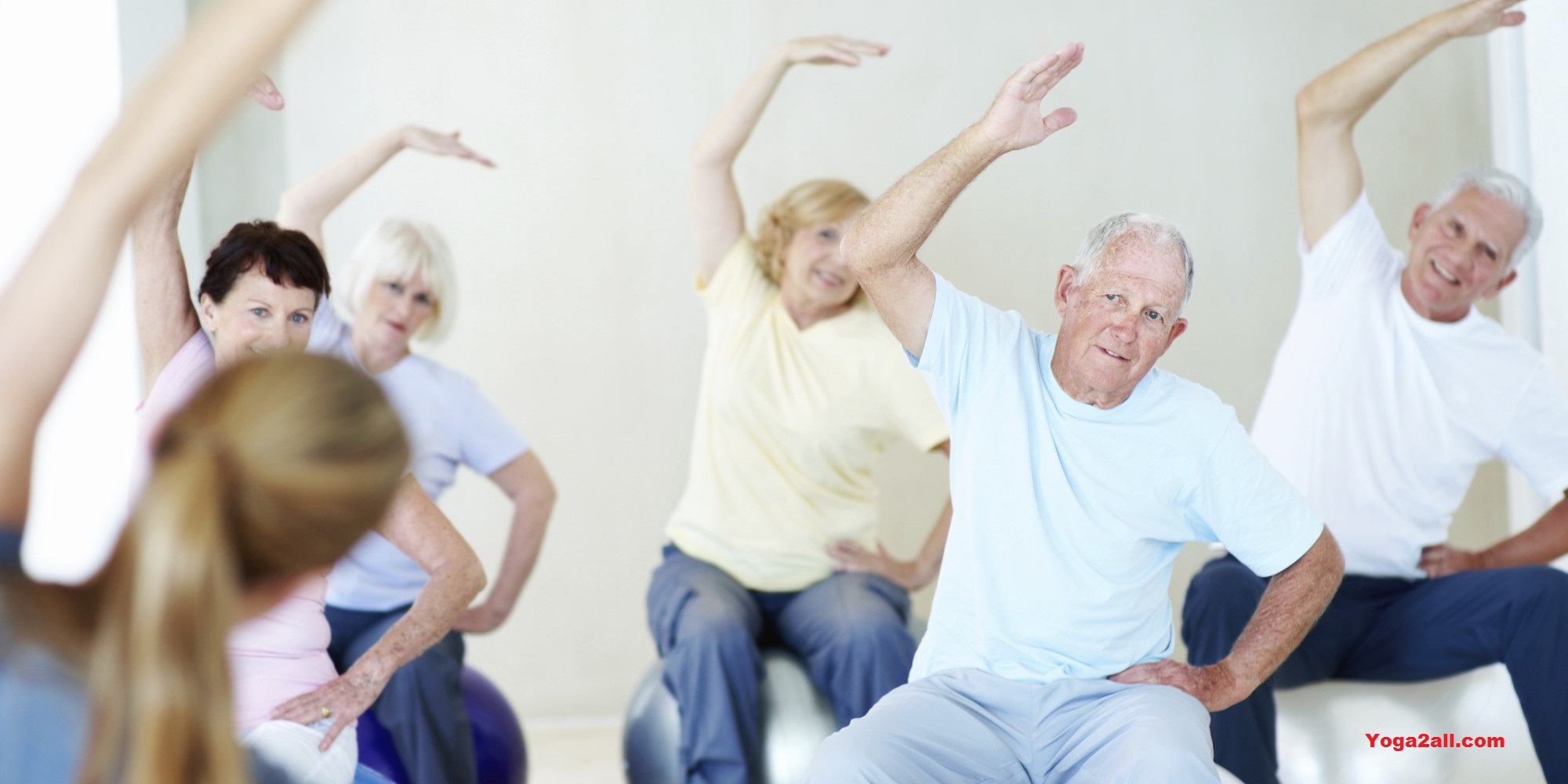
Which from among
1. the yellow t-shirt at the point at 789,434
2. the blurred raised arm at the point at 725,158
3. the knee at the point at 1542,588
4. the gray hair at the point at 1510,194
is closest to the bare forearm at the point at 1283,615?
the knee at the point at 1542,588

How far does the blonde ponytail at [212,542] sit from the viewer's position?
0.93 metres

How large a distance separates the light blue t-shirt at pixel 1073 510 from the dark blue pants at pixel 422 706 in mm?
1095

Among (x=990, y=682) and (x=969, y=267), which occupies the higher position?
(x=969, y=267)

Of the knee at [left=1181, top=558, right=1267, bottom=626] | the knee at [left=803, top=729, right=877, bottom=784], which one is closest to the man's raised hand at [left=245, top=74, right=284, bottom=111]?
the knee at [left=803, top=729, right=877, bottom=784]

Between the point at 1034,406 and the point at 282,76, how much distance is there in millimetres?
3092

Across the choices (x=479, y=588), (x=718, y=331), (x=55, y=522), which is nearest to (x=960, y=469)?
(x=479, y=588)

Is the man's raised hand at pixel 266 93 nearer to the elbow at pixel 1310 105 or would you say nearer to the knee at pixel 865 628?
the knee at pixel 865 628

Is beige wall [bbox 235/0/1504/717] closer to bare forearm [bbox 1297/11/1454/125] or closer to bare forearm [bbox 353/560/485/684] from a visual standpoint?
bare forearm [bbox 1297/11/1454/125]

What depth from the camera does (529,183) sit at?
423cm

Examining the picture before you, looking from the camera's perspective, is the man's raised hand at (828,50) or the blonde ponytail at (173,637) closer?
the blonde ponytail at (173,637)

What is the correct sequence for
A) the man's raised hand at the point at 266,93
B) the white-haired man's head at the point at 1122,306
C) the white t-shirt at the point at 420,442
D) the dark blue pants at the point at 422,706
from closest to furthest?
the white-haired man's head at the point at 1122,306 < the man's raised hand at the point at 266,93 < the dark blue pants at the point at 422,706 < the white t-shirt at the point at 420,442

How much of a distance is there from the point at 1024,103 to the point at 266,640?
1.48m

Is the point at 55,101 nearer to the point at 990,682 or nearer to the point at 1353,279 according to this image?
the point at 990,682

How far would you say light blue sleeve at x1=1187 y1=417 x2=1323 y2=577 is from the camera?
215cm
